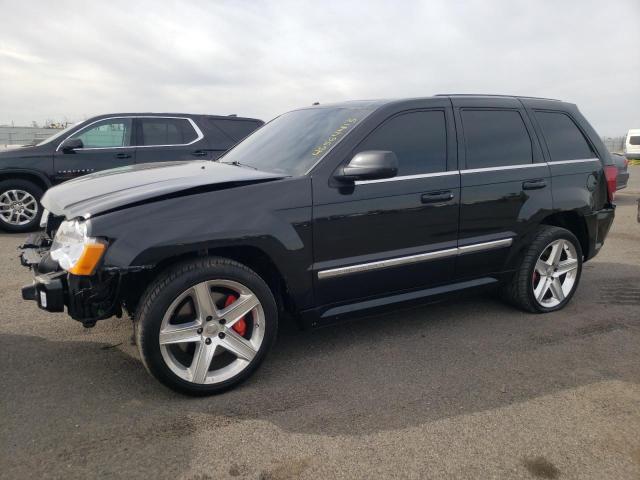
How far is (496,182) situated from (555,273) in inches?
44.6

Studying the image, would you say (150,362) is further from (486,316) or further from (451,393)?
(486,316)

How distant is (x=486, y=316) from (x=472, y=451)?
1.95 meters

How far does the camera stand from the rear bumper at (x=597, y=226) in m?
4.34

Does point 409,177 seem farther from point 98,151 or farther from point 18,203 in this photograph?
point 18,203

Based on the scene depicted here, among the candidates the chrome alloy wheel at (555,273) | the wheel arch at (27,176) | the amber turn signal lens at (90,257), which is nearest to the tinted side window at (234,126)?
the wheel arch at (27,176)

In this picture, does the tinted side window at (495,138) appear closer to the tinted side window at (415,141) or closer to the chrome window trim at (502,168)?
the chrome window trim at (502,168)

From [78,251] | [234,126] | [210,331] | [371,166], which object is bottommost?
[210,331]

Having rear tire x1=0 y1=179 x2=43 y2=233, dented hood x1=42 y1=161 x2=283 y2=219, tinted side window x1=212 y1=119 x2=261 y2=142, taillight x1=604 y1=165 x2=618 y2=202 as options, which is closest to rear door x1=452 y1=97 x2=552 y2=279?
taillight x1=604 y1=165 x2=618 y2=202

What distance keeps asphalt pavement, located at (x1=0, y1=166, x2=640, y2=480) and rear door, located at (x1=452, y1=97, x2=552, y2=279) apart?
649mm

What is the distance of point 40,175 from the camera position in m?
7.18

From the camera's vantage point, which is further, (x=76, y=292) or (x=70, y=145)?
(x=70, y=145)

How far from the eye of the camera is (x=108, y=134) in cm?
746

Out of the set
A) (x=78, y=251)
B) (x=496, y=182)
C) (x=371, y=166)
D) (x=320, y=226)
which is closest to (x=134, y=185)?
(x=78, y=251)

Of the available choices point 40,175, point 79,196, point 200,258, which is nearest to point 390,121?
point 200,258
